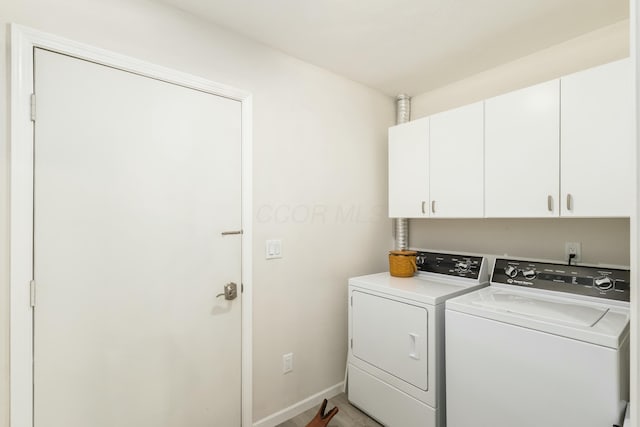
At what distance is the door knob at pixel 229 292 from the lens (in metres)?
1.87

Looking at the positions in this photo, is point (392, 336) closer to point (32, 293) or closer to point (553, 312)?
point (553, 312)

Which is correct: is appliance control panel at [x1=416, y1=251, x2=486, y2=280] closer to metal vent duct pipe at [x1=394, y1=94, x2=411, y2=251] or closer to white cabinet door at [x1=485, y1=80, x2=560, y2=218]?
metal vent duct pipe at [x1=394, y1=94, x2=411, y2=251]

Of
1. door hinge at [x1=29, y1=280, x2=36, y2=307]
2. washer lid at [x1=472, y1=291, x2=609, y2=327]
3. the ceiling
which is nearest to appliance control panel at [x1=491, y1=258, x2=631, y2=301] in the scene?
washer lid at [x1=472, y1=291, x2=609, y2=327]

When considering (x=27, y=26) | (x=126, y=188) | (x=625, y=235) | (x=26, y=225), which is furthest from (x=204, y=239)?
(x=625, y=235)

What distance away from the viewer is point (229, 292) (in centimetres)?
188

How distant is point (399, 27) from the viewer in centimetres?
187

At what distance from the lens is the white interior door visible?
4.51ft

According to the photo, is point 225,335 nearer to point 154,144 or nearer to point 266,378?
point 266,378

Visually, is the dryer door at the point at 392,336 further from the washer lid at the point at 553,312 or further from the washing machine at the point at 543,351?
the washer lid at the point at 553,312

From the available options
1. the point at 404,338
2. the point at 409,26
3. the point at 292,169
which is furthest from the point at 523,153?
the point at 292,169

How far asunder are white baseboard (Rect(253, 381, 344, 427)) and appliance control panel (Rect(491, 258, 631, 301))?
4.78ft

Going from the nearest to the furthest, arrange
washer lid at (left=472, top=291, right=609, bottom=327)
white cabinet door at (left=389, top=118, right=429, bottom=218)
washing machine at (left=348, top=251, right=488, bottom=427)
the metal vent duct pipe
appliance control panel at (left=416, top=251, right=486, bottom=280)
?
1. washer lid at (left=472, top=291, right=609, bottom=327)
2. washing machine at (left=348, top=251, right=488, bottom=427)
3. appliance control panel at (left=416, top=251, right=486, bottom=280)
4. white cabinet door at (left=389, top=118, right=429, bottom=218)
5. the metal vent duct pipe

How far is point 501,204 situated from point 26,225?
8.05 feet

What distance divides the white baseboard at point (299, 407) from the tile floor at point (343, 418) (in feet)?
0.09
